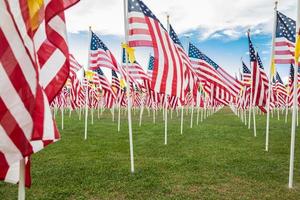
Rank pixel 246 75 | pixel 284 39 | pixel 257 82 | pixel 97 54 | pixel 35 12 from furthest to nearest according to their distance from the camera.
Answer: pixel 246 75, pixel 97 54, pixel 257 82, pixel 284 39, pixel 35 12

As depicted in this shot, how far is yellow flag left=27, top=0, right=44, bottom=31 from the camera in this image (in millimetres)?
4480

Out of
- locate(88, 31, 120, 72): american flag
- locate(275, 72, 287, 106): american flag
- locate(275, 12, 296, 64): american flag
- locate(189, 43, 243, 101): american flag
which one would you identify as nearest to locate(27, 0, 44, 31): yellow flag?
locate(275, 12, 296, 64): american flag

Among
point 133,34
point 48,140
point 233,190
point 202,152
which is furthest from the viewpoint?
point 202,152

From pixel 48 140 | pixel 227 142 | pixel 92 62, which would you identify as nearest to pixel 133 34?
pixel 48 140

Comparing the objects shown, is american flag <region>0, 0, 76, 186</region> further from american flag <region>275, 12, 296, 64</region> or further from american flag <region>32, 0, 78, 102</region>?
american flag <region>275, 12, 296, 64</region>

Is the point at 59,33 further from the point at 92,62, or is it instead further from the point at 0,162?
the point at 92,62

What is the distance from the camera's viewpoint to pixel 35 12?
4520mm

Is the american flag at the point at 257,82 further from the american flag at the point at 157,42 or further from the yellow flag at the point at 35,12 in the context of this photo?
the yellow flag at the point at 35,12

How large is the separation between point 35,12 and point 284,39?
9901mm

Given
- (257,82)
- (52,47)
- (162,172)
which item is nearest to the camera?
(52,47)

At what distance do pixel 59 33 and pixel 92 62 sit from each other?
13.6m

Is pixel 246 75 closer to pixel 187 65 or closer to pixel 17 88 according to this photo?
pixel 187 65

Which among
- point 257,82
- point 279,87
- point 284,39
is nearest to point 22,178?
point 284,39

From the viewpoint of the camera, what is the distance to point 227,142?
19.1 metres
